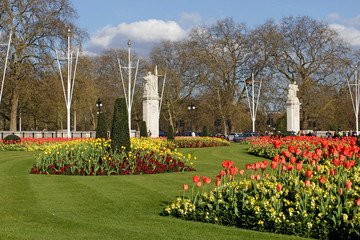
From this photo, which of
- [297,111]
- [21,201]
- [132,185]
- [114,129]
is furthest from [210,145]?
[21,201]

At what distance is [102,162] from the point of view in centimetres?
1439

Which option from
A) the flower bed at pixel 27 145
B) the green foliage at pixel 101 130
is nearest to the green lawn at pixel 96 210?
the green foliage at pixel 101 130

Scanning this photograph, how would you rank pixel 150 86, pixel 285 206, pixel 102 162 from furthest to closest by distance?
pixel 150 86 < pixel 102 162 < pixel 285 206

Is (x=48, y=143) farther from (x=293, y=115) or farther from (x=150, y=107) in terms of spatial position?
(x=293, y=115)

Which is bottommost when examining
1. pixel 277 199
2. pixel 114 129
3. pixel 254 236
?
pixel 254 236

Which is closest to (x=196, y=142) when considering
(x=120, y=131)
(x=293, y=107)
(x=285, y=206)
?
(x=293, y=107)

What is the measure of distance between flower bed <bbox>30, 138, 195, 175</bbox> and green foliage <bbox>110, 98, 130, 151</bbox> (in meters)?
0.32

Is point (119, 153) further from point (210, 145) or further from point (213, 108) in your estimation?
point (213, 108)

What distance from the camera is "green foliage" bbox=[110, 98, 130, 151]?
50.6 ft

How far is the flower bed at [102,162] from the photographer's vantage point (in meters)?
13.8

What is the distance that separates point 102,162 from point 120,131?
158 centimetres

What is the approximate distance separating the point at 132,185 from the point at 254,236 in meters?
5.41

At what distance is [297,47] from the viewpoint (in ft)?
170

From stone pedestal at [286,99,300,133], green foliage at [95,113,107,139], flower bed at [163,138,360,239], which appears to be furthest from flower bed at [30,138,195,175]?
stone pedestal at [286,99,300,133]
